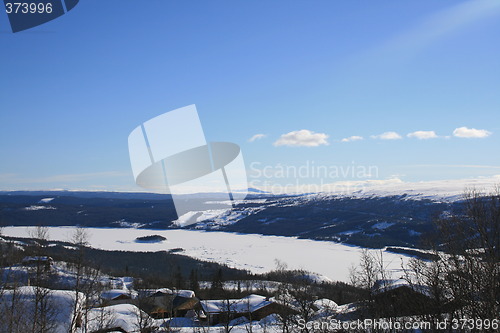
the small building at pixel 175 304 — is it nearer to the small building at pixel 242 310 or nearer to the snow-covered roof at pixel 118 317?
the small building at pixel 242 310

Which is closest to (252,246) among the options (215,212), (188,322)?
(188,322)

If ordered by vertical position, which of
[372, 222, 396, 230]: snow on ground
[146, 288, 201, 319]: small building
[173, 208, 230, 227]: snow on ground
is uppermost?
[146, 288, 201, 319]: small building

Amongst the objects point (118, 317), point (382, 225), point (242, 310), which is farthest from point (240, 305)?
point (382, 225)

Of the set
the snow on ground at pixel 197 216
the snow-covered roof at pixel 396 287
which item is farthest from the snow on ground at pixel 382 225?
the snow-covered roof at pixel 396 287

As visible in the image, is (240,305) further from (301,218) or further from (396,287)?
(301,218)

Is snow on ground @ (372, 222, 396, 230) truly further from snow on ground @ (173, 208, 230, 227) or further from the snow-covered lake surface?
snow on ground @ (173, 208, 230, 227)

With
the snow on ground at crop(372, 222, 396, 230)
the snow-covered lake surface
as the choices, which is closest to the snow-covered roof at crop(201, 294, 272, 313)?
the snow-covered lake surface

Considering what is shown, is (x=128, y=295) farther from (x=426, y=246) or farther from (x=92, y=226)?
(x=92, y=226)

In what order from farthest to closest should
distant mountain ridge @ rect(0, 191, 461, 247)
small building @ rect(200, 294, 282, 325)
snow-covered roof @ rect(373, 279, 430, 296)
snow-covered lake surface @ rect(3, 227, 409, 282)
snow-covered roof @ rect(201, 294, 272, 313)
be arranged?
distant mountain ridge @ rect(0, 191, 461, 247), snow-covered lake surface @ rect(3, 227, 409, 282), snow-covered roof @ rect(201, 294, 272, 313), small building @ rect(200, 294, 282, 325), snow-covered roof @ rect(373, 279, 430, 296)
